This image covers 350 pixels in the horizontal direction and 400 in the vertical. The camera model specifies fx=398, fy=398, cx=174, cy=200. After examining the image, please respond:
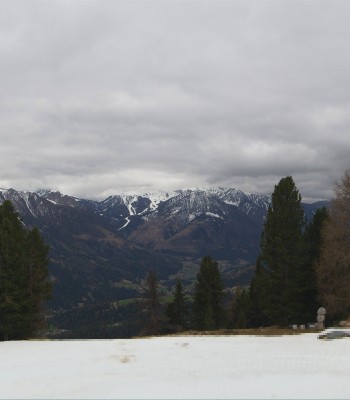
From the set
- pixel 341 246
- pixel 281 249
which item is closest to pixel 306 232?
pixel 281 249

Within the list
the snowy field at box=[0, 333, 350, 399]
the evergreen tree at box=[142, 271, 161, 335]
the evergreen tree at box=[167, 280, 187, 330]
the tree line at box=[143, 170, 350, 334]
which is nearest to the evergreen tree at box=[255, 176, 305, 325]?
the tree line at box=[143, 170, 350, 334]

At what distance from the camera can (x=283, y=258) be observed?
42.5m

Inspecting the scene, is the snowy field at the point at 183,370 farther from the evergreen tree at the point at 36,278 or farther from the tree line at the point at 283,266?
the evergreen tree at the point at 36,278

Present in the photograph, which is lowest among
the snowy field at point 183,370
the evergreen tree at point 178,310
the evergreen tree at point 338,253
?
the evergreen tree at point 178,310

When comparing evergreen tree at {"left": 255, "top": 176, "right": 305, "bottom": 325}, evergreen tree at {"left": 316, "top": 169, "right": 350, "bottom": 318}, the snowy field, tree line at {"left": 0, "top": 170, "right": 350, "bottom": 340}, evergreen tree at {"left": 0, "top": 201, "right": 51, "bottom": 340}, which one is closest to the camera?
the snowy field

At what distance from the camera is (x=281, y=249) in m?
42.2

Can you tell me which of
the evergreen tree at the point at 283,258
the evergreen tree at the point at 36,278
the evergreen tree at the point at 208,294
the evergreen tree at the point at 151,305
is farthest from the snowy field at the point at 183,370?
the evergreen tree at the point at 208,294

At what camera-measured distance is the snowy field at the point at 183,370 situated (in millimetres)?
15508

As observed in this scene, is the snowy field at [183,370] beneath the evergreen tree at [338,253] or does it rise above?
beneath

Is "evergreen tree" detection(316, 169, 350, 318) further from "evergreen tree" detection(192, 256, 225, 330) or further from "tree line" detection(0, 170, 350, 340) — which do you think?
"evergreen tree" detection(192, 256, 225, 330)

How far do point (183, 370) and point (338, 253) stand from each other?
72.7 feet

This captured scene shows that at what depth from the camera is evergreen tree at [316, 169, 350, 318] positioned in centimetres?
3634

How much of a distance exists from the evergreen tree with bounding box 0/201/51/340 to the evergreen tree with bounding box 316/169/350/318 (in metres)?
30.4

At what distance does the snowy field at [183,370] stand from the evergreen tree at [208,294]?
3146 centimetres
